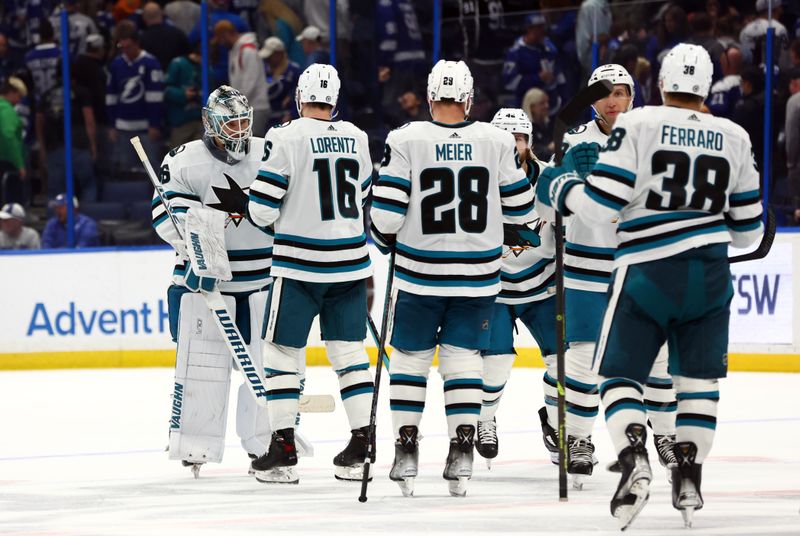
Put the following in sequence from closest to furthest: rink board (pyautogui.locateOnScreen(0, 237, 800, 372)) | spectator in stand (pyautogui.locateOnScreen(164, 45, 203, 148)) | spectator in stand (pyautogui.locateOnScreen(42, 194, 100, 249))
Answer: rink board (pyautogui.locateOnScreen(0, 237, 800, 372))
spectator in stand (pyautogui.locateOnScreen(42, 194, 100, 249))
spectator in stand (pyautogui.locateOnScreen(164, 45, 203, 148))

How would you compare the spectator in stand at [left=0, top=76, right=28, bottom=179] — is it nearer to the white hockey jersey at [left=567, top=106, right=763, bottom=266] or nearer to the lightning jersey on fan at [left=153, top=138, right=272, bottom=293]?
the lightning jersey on fan at [left=153, top=138, right=272, bottom=293]

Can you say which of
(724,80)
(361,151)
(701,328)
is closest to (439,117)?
(361,151)

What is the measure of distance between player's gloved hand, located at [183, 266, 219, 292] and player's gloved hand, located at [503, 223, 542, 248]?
120 centimetres

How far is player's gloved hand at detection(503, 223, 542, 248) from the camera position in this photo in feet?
17.8

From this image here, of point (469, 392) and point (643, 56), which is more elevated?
point (643, 56)

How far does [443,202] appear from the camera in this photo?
516cm

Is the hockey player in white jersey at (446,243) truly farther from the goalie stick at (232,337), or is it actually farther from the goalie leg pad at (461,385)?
the goalie stick at (232,337)

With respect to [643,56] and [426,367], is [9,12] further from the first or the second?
[426,367]

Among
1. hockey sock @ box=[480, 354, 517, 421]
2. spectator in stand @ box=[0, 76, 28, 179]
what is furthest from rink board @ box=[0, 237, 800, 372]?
hockey sock @ box=[480, 354, 517, 421]

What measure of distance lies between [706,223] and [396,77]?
7.45 meters

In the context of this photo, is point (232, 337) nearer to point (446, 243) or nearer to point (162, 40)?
point (446, 243)

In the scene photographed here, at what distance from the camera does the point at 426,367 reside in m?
5.28

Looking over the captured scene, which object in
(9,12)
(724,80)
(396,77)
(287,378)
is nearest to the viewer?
(287,378)

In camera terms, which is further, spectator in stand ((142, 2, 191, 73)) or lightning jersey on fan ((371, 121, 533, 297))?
spectator in stand ((142, 2, 191, 73))
